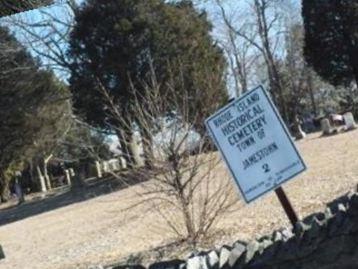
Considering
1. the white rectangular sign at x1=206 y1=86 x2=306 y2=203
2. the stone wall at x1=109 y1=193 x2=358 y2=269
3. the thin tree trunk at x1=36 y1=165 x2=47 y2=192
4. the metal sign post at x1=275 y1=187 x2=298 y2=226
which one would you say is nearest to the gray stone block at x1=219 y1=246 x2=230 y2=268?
the stone wall at x1=109 y1=193 x2=358 y2=269

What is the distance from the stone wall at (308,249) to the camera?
19.2ft

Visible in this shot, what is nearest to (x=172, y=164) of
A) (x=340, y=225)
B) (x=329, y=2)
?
(x=340, y=225)

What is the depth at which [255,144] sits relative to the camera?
6750 mm

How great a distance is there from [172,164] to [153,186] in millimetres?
810

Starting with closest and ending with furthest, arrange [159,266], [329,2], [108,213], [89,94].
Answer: [159,266], [108,213], [89,94], [329,2]

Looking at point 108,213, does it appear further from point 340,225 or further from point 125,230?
point 340,225

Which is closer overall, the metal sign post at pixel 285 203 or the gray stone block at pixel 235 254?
the gray stone block at pixel 235 254

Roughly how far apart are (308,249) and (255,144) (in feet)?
3.95

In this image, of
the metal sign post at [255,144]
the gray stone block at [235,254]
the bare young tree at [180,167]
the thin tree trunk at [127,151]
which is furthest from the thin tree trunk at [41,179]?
the gray stone block at [235,254]

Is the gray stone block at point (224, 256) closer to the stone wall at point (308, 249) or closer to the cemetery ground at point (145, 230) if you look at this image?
the stone wall at point (308, 249)

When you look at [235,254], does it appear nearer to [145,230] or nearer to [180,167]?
[180,167]

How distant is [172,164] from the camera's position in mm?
10031

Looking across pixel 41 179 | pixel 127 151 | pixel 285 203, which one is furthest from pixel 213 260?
pixel 41 179

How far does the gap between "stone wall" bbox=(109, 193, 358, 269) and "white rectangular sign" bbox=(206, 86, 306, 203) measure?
51cm
